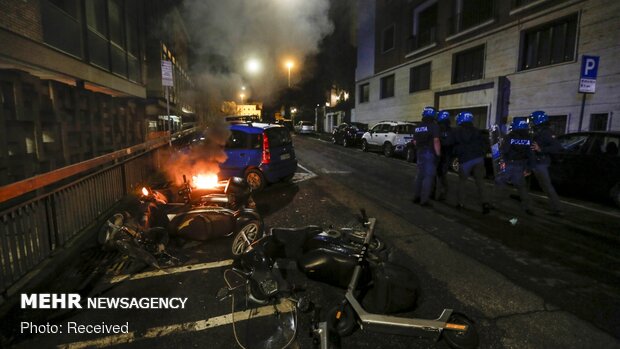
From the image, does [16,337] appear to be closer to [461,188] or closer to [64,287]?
[64,287]

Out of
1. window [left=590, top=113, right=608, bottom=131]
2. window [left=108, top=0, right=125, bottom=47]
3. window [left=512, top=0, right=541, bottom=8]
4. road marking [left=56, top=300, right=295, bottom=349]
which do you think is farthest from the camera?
window [left=108, top=0, right=125, bottom=47]

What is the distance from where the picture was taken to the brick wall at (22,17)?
8258 millimetres

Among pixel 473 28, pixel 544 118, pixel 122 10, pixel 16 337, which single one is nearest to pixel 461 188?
pixel 544 118

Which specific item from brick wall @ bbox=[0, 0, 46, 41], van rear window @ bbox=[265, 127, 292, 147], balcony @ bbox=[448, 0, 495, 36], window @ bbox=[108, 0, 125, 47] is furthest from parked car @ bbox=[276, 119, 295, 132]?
balcony @ bbox=[448, 0, 495, 36]

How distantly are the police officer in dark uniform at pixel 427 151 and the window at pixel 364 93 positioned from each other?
23.6 m

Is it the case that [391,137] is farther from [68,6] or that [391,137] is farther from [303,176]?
[68,6]

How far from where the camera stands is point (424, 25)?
21.8m

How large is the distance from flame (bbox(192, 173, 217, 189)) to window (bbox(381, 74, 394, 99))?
22.7 metres

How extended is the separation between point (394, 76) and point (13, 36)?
22.3 m

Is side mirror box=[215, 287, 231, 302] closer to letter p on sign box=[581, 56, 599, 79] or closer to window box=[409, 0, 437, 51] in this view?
letter p on sign box=[581, 56, 599, 79]

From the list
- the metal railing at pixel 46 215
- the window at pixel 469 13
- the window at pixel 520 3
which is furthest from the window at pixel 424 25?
the metal railing at pixel 46 215

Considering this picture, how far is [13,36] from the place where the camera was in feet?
27.9

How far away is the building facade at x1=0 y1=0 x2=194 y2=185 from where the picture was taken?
267 inches

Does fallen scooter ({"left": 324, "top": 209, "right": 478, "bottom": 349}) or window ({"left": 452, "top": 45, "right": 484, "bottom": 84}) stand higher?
window ({"left": 452, "top": 45, "right": 484, "bottom": 84})
